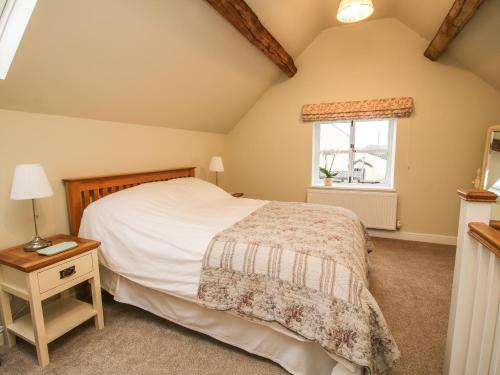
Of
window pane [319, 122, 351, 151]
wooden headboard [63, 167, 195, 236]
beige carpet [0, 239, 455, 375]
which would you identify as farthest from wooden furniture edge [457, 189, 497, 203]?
window pane [319, 122, 351, 151]

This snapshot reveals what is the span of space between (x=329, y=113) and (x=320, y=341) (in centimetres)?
303

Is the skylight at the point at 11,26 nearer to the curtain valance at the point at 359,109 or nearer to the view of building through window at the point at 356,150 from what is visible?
the curtain valance at the point at 359,109

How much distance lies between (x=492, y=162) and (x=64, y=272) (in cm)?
402

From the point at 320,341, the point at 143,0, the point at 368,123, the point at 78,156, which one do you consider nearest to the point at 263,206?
the point at 320,341

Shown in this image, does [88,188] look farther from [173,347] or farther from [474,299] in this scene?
[474,299]

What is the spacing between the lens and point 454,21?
215 cm

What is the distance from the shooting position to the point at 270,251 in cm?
147

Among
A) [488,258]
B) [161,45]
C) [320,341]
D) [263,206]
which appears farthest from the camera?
[263,206]

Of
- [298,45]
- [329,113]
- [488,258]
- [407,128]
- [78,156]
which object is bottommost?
[488,258]

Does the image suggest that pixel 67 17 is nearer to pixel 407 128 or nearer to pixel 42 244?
pixel 42 244

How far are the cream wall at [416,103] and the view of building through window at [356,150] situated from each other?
26cm

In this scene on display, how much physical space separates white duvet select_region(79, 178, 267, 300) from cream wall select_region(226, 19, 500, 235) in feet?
7.30

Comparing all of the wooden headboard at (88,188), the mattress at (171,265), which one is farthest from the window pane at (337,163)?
the wooden headboard at (88,188)

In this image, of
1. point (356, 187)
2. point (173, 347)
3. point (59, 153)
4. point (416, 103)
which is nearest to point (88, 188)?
point (59, 153)
